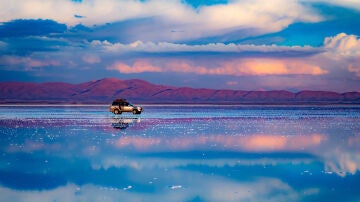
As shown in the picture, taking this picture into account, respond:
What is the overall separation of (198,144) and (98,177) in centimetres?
957

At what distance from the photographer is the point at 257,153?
1956 centimetres

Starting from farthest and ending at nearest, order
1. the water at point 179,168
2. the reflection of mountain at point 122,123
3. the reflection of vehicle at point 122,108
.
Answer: the reflection of vehicle at point 122,108
the reflection of mountain at point 122,123
the water at point 179,168

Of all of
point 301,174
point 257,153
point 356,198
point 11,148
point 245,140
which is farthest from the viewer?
point 245,140

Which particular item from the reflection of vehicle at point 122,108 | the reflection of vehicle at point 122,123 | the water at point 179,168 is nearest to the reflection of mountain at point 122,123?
the reflection of vehicle at point 122,123

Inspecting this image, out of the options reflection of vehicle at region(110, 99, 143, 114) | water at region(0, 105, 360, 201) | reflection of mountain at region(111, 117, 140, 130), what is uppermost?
reflection of vehicle at region(110, 99, 143, 114)

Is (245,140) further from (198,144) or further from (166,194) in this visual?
(166,194)

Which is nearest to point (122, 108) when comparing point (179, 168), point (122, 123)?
point (122, 123)

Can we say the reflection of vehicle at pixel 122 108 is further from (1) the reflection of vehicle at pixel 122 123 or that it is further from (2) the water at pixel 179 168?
(2) the water at pixel 179 168

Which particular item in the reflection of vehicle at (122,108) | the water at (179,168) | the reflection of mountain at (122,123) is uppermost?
the reflection of vehicle at (122,108)

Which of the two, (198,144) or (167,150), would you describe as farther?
(198,144)

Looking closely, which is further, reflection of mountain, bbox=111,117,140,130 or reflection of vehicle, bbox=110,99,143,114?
reflection of vehicle, bbox=110,99,143,114

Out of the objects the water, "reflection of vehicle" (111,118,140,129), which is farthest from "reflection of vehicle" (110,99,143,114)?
the water

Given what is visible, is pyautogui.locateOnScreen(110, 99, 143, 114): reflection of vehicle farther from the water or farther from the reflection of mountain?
the water

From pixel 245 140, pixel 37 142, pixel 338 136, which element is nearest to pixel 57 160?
pixel 37 142
